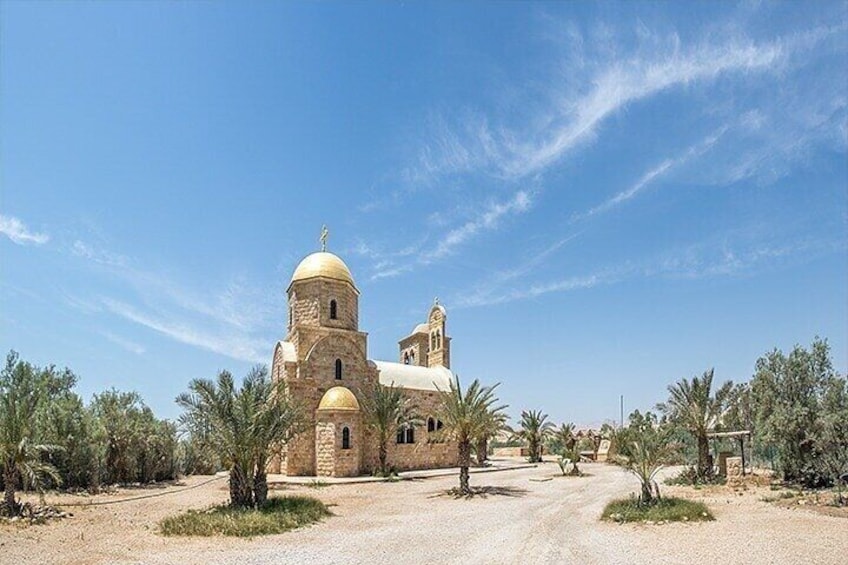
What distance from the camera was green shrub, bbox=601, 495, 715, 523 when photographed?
14211 mm

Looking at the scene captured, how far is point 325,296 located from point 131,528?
57.4 ft

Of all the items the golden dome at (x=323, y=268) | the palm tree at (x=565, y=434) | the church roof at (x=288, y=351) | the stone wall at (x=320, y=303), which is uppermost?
the golden dome at (x=323, y=268)

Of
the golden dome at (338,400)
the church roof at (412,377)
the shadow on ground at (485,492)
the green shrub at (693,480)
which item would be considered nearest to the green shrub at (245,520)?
the shadow on ground at (485,492)

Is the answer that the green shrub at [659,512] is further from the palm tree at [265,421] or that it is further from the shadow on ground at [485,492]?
the palm tree at [265,421]

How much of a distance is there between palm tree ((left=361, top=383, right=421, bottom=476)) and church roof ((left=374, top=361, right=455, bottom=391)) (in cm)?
262

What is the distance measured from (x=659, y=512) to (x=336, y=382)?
60.1 feet

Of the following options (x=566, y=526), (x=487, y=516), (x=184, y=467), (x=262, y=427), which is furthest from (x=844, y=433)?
(x=184, y=467)

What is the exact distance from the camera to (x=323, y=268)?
1225 inches

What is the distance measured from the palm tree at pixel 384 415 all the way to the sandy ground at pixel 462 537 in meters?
8.74

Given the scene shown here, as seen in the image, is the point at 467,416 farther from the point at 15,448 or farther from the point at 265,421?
the point at 15,448

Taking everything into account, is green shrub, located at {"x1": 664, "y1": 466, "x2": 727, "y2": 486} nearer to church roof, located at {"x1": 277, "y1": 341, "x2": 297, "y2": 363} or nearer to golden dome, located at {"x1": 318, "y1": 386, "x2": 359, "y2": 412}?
golden dome, located at {"x1": 318, "y1": 386, "x2": 359, "y2": 412}

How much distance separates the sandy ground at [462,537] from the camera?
10.8 meters

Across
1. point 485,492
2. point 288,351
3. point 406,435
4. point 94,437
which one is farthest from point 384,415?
point 94,437

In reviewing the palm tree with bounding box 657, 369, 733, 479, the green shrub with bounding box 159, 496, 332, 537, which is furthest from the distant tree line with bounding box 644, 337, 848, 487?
the green shrub with bounding box 159, 496, 332, 537
